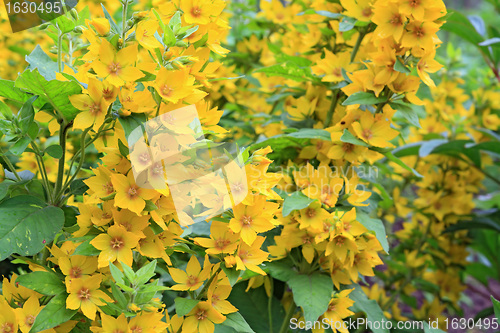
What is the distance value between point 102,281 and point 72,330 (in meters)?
0.17

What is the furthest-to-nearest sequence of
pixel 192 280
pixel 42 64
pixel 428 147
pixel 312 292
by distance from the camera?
pixel 428 147
pixel 312 292
pixel 42 64
pixel 192 280

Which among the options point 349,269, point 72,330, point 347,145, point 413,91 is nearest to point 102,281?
point 72,330

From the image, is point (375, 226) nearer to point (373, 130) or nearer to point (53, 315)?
point (373, 130)

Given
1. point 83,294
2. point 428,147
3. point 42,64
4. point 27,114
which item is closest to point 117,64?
point 27,114

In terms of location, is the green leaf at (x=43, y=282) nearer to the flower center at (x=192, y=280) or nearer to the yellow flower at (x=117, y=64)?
the flower center at (x=192, y=280)

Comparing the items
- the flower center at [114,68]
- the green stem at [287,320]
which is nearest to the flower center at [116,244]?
the flower center at [114,68]

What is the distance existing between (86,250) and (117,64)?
1.23 feet

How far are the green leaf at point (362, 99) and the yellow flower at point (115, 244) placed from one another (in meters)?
0.70

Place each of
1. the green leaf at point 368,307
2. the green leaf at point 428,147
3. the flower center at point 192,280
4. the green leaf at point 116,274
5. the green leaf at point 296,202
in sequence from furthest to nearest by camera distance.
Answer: the green leaf at point 428,147
the green leaf at point 368,307
the green leaf at point 296,202
the flower center at point 192,280
the green leaf at point 116,274

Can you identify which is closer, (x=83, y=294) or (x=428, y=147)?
(x=83, y=294)

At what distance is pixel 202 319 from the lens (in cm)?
102

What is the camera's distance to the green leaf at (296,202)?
3.80 feet

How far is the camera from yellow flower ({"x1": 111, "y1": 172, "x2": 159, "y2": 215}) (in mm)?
891

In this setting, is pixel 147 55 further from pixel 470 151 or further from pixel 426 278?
pixel 426 278
